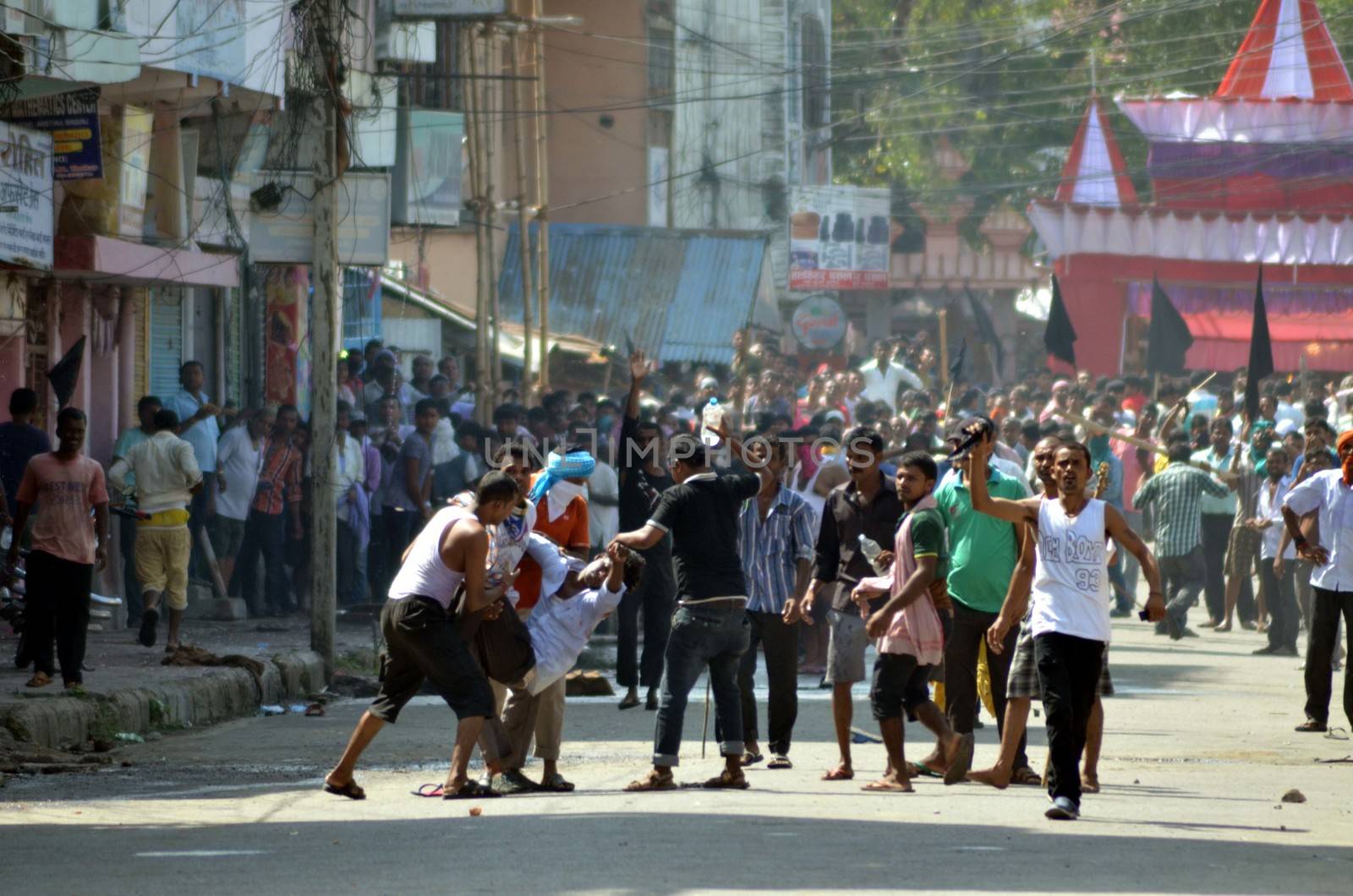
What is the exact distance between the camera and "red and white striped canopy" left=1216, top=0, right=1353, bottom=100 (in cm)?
4466

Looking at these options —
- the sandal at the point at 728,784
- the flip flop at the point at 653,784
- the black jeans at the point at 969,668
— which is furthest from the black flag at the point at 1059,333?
the flip flop at the point at 653,784

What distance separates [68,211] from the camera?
17.6m

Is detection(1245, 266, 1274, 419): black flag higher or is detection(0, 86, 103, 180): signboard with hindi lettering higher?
detection(0, 86, 103, 180): signboard with hindi lettering

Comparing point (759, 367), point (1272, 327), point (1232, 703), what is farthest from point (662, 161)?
point (1232, 703)

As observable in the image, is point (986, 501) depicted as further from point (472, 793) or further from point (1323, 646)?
point (1323, 646)

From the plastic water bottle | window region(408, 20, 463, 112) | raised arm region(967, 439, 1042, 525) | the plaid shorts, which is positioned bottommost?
the plaid shorts

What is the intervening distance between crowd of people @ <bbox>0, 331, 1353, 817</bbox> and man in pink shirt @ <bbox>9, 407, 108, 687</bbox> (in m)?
0.02

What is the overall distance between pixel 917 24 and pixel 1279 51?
11228 mm

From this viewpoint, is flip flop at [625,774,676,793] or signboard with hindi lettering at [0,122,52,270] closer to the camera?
flip flop at [625,774,676,793]

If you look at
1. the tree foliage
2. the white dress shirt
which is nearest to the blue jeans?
the white dress shirt

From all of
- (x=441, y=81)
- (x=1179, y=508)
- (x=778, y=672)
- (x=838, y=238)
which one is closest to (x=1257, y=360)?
(x=1179, y=508)

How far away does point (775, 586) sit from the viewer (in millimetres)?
10438

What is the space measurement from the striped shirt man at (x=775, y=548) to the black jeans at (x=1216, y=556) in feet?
30.8

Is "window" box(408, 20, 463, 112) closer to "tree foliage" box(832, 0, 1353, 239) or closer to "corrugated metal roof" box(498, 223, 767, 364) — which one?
"corrugated metal roof" box(498, 223, 767, 364)
